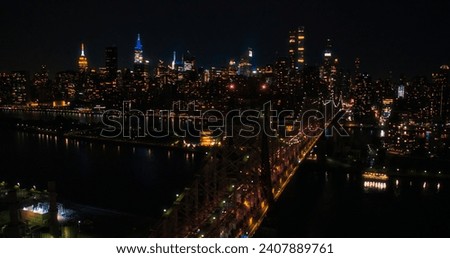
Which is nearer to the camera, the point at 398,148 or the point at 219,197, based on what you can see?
the point at 219,197

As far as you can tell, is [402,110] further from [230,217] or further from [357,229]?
[230,217]

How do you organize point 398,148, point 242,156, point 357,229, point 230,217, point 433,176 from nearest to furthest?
point 230,217 → point 242,156 → point 357,229 → point 433,176 → point 398,148

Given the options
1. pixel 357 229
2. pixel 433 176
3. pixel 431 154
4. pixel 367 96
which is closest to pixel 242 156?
pixel 357 229

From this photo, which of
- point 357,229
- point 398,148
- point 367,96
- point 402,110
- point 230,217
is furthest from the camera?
point 367,96

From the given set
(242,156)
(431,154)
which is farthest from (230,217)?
(431,154)

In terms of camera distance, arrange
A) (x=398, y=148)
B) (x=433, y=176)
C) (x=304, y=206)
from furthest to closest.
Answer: (x=398, y=148) → (x=433, y=176) → (x=304, y=206)

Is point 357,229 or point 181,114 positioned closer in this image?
point 357,229

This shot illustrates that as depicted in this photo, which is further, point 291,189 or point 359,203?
point 291,189

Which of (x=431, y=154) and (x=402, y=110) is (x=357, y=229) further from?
(x=402, y=110)
